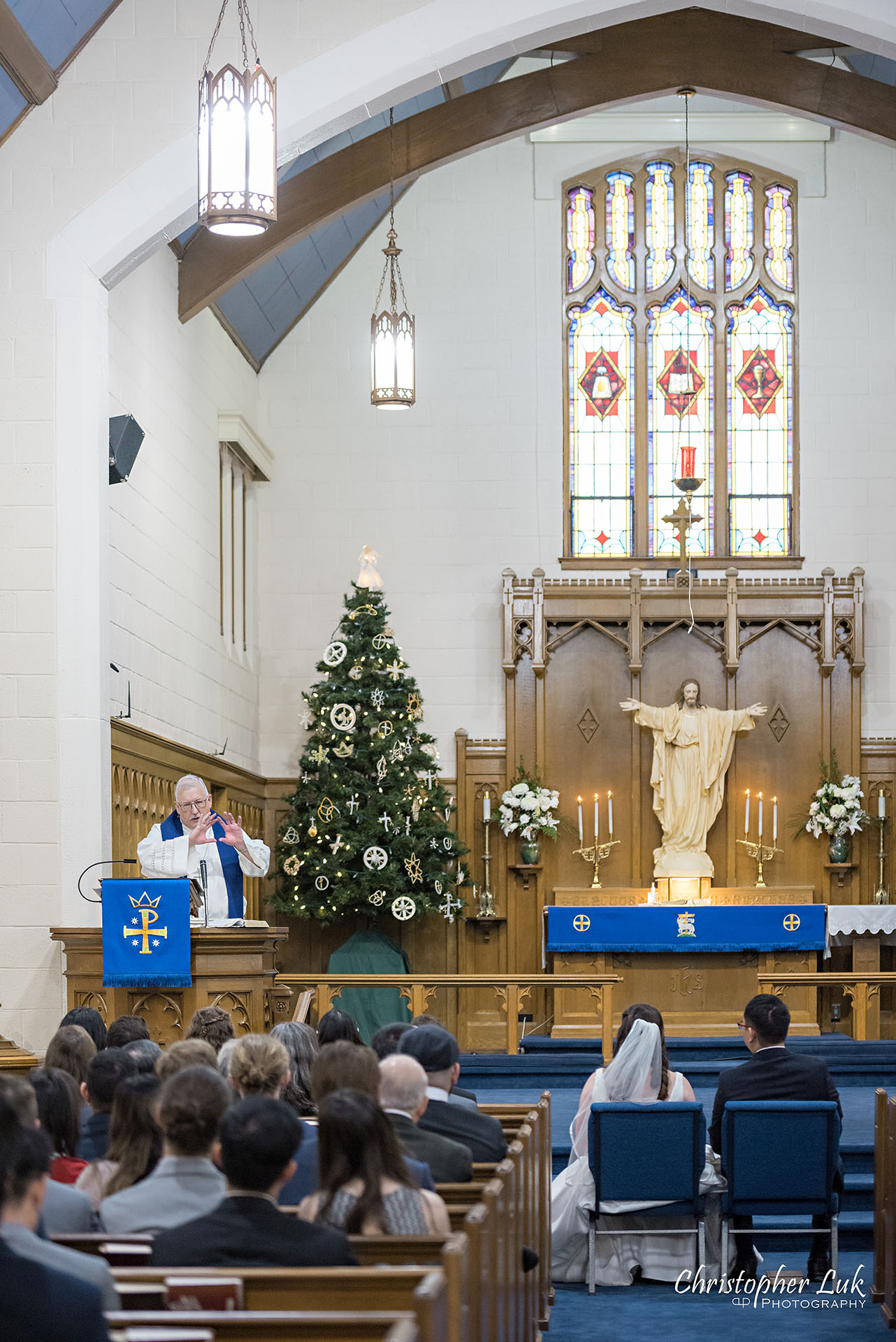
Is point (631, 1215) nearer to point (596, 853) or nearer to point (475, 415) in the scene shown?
point (596, 853)

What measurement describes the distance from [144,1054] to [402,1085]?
901mm

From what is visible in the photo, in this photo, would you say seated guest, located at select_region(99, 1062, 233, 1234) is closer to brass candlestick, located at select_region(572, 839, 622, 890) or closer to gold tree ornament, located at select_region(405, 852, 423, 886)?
gold tree ornament, located at select_region(405, 852, 423, 886)

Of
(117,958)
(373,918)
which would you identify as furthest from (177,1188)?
(373,918)

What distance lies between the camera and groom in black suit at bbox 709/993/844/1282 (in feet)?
21.8

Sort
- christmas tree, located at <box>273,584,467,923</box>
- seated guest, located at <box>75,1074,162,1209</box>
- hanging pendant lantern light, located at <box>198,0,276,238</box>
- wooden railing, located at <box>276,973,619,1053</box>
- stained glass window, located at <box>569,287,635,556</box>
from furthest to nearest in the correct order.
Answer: stained glass window, located at <box>569,287,635,556</box>, christmas tree, located at <box>273,584,467,923</box>, wooden railing, located at <box>276,973,619,1053</box>, hanging pendant lantern light, located at <box>198,0,276,238</box>, seated guest, located at <box>75,1074,162,1209</box>

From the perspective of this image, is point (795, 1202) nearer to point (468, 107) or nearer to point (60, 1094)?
point (60, 1094)

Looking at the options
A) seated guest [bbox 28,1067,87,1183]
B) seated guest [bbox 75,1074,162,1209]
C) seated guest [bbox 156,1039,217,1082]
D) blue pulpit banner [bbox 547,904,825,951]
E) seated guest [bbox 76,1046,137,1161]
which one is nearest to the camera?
seated guest [bbox 75,1074,162,1209]

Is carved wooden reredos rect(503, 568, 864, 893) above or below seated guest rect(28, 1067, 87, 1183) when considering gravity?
above

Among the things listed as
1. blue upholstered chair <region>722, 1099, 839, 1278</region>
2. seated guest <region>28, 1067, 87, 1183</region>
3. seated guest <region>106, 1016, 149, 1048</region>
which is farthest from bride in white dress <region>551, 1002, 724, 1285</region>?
seated guest <region>28, 1067, 87, 1183</region>

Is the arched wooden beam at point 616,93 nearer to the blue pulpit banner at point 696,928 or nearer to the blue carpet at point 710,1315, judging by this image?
the blue pulpit banner at point 696,928

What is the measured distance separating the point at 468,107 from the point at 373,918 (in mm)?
6237

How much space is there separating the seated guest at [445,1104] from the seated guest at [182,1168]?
1.47m

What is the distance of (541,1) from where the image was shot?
9.22m

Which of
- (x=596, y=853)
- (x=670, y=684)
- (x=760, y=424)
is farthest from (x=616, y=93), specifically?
(x=596, y=853)
